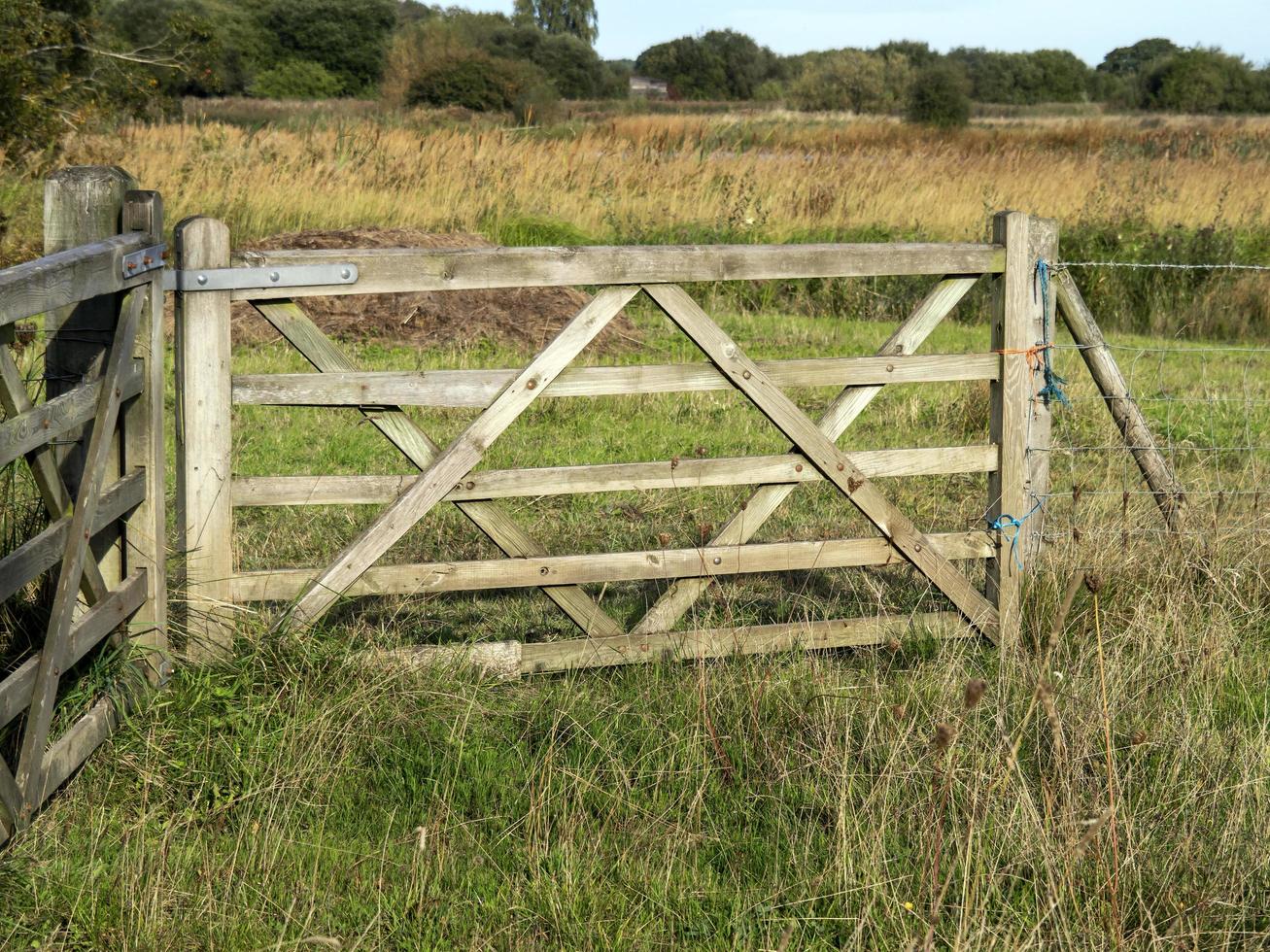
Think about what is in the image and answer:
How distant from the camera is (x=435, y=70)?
115 ft

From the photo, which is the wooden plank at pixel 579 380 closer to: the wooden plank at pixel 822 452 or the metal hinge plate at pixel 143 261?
the wooden plank at pixel 822 452

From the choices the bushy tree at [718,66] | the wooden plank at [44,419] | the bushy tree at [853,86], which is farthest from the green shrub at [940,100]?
the bushy tree at [718,66]

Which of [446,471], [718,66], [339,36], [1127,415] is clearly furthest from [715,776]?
[718,66]

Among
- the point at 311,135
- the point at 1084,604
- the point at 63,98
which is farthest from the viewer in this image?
the point at 311,135

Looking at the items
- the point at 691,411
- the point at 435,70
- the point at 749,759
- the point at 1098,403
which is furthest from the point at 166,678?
the point at 435,70

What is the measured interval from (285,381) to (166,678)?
97cm

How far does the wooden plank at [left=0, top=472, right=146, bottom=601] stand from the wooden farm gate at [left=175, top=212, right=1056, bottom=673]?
13.2 inches

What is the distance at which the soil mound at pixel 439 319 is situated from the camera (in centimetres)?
1145

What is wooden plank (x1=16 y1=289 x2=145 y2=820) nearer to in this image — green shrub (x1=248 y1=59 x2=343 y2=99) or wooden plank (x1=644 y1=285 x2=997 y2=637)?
wooden plank (x1=644 y1=285 x2=997 y2=637)

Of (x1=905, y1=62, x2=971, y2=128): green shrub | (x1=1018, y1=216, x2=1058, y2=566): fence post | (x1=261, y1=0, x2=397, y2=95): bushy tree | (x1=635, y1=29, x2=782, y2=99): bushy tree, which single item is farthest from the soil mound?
(x1=635, y1=29, x2=782, y2=99): bushy tree

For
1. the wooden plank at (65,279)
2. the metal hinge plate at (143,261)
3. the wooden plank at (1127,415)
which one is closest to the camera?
the wooden plank at (65,279)

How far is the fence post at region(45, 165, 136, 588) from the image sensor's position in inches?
149

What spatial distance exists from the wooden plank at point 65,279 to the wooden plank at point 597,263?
0.53 meters

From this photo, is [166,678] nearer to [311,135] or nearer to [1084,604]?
[1084,604]
